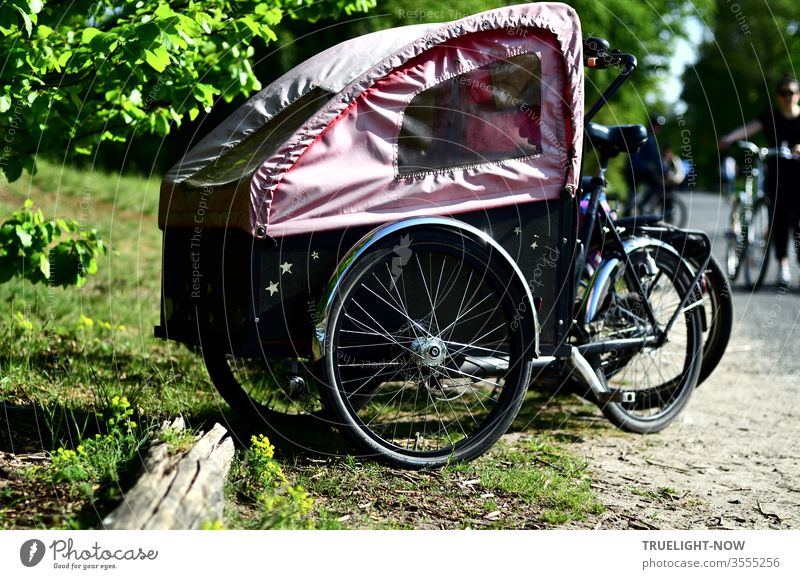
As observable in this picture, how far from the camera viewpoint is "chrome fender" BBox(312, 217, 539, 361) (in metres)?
3.84

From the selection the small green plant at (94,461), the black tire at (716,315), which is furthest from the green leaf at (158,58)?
the black tire at (716,315)

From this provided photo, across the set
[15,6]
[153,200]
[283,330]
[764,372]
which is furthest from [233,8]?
[153,200]

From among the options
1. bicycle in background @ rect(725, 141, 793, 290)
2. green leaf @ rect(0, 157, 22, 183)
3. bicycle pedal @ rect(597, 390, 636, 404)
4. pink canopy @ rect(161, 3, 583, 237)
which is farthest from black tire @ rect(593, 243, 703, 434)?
bicycle in background @ rect(725, 141, 793, 290)

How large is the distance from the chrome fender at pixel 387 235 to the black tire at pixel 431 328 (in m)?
0.03

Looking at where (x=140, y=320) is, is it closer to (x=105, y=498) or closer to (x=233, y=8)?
(x=233, y=8)

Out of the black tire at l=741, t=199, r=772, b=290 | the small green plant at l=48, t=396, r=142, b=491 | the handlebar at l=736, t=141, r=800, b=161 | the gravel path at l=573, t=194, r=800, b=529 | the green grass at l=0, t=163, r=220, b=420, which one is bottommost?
the green grass at l=0, t=163, r=220, b=420

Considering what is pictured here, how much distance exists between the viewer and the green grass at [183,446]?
11.6 feet

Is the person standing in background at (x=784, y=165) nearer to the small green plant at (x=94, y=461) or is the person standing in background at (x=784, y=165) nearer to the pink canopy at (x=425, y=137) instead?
the pink canopy at (x=425, y=137)

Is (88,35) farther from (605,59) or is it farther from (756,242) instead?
(756,242)

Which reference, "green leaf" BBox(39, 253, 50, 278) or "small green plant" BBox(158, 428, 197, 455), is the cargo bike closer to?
"small green plant" BBox(158, 428, 197, 455)

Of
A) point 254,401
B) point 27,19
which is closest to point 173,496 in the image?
point 254,401

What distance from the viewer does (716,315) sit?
5.54 meters

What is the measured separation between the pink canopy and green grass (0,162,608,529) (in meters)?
1.04

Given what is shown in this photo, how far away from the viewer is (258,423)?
4648 millimetres
